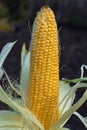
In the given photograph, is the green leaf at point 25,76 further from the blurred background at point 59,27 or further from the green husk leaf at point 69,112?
the blurred background at point 59,27

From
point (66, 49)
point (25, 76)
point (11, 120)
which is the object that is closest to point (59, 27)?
point (66, 49)

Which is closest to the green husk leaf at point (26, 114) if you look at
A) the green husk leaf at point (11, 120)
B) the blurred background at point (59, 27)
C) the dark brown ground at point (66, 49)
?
the green husk leaf at point (11, 120)

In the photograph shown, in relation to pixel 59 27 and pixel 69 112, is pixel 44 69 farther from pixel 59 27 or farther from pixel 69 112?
pixel 59 27

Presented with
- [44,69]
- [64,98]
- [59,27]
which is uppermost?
[44,69]

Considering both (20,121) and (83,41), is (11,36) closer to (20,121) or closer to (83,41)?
(83,41)

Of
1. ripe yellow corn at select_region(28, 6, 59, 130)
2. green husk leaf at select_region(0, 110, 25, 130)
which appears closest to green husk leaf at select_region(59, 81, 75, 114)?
ripe yellow corn at select_region(28, 6, 59, 130)

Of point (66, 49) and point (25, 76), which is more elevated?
point (25, 76)

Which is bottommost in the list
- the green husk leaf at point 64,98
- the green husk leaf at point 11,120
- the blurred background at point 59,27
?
the blurred background at point 59,27
